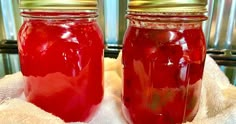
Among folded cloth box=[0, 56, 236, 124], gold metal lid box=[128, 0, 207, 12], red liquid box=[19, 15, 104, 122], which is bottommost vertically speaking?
folded cloth box=[0, 56, 236, 124]

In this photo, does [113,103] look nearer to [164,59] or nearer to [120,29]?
[164,59]

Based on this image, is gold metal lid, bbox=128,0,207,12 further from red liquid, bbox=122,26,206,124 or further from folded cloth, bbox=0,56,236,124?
folded cloth, bbox=0,56,236,124

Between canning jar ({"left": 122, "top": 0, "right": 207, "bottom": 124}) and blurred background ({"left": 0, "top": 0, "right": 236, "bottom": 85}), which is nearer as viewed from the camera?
canning jar ({"left": 122, "top": 0, "right": 207, "bottom": 124})

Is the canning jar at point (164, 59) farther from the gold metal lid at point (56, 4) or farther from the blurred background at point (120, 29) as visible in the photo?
the blurred background at point (120, 29)

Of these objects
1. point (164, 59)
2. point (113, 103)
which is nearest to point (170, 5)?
point (164, 59)

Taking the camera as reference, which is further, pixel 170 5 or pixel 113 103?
pixel 113 103

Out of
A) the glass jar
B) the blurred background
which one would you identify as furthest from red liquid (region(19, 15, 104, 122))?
the blurred background

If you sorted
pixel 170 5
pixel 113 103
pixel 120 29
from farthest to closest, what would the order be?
pixel 120 29 → pixel 113 103 → pixel 170 5
